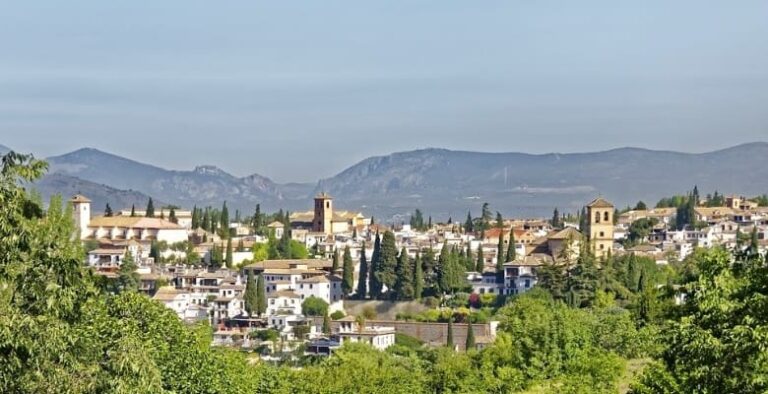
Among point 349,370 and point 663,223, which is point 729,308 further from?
point 663,223

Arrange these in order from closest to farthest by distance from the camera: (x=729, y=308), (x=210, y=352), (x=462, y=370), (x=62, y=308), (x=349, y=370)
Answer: (x=62, y=308), (x=729, y=308), (x=210, y=352), (x=349, y=370), (x=462, y=370)

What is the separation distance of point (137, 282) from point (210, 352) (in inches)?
1720

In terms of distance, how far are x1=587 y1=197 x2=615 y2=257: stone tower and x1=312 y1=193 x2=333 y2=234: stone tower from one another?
92.9 feet

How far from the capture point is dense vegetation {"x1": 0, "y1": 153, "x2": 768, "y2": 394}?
8.77 m

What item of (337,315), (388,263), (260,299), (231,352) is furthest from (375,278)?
(231,352)

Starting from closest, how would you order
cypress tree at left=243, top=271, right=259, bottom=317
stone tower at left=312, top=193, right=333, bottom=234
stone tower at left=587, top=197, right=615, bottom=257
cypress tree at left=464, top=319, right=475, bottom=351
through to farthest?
cypress tree at left=464, top=319, right=475, bottom=351 < cypress tree at left=243, top=271, right=259, bottom=317 < stone tower at left=587, top=197, right=615, bottom=257 < stone tower at left=312, top=193, right=333, bottom=234

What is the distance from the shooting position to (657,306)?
110ft

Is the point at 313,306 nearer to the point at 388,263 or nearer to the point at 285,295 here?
the point at 285,295

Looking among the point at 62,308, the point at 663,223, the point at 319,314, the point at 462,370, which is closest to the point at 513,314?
the point at 462,370

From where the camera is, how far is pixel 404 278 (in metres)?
63.7

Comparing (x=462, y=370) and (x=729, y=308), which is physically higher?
(x=729, y=308)

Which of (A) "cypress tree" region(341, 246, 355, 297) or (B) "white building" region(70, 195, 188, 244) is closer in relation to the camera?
(A) "cypress tree" region(341, 246, 355, 297)

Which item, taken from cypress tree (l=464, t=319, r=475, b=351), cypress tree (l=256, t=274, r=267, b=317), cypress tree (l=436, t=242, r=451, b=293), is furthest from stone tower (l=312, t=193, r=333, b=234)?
cypress tree (l=464, t=319, r=475, b=351)

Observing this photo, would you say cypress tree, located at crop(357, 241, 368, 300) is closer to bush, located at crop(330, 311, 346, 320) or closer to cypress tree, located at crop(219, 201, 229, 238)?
bush, located at crop(330, 311, 346, 320)
